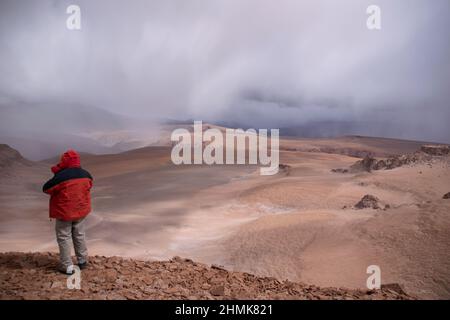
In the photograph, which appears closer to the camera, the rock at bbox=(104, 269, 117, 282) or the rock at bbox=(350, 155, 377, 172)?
the rock at bbox=(104, 269, 117, 282)

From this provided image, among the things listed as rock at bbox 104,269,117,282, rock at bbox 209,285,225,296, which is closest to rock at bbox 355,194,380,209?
rock at bbox 209,285,225,296

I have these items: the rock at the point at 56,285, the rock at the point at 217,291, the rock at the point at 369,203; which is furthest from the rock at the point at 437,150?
the rock at the point at 56,285

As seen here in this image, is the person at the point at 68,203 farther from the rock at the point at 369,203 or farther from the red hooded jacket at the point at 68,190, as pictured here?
the rock at the point at 369,203

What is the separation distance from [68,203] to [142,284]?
1388 millimetres

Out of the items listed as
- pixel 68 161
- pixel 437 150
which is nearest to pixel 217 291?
pixel 68 161

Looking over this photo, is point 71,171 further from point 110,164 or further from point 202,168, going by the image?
point 110,164

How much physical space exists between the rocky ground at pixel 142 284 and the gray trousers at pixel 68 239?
0.18 metres

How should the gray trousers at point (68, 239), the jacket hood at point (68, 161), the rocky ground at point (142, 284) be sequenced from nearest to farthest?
the rocky ground at point (142, 284), the gray trousers at point (68, 239), the jacket hood at point (68, 161)

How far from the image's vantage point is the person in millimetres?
4625

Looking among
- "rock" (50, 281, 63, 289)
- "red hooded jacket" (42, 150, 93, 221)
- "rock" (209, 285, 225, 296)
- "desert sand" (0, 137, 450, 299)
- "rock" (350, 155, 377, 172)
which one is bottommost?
"desert sand" (0, 137, 450, 299)

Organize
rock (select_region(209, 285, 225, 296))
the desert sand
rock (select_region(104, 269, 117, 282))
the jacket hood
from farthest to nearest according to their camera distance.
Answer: the desert sand < the jacket hood < rock (select_region(104, 269, 117, 282)) < rock (select_region(209, 285, 225, 296))

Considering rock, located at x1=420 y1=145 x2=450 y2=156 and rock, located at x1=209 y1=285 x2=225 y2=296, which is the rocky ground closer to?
rock, located at x1=209 y1=285 x2=225 y2=296

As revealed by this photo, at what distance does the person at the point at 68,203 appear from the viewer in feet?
15.2
